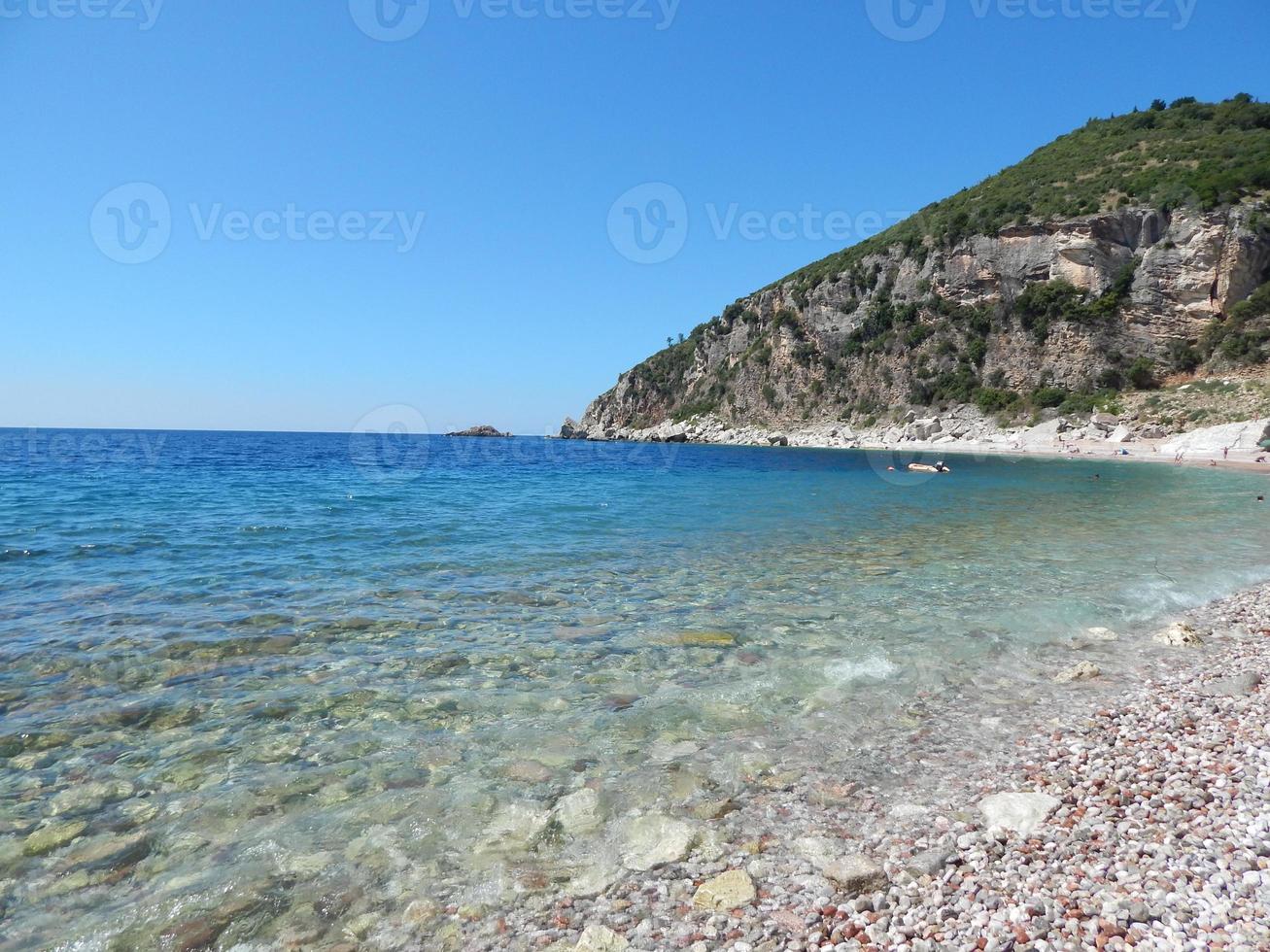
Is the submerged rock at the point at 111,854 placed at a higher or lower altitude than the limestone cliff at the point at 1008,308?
lower

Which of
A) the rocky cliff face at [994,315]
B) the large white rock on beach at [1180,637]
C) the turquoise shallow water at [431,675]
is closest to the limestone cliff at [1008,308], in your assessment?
the rocky cliff face at [994,315]

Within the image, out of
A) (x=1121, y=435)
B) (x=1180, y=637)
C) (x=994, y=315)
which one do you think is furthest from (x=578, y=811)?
(x=994, y=315)

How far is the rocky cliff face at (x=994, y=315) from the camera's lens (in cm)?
6494

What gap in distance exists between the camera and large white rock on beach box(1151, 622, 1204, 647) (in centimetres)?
797

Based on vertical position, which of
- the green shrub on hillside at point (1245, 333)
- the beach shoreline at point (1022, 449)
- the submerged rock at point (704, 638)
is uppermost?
the green shrub on hillside at point (1245, 333)

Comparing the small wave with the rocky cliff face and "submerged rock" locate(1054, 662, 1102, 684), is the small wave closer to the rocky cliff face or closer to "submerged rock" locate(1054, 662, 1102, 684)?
"submerged rock" locate(1054, 662, 1102, 684)

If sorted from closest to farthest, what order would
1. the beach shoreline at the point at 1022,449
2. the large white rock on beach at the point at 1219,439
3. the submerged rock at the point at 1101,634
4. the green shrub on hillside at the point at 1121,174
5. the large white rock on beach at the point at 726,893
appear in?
the large white rock on beach at the point at 726,893 < the submerged rock at the point at 1101,634 < the beach shoreline at the point at 1022,449 < the large white rock on beach at the point at 1219,439 < the green shrub on hillside at the point at 1121,174

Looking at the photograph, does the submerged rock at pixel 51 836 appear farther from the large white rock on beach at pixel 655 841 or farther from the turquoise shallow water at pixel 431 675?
the large white rock on beach at pixel 655 841

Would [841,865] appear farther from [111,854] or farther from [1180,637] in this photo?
[1180,637]

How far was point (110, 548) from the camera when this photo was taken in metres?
13.6

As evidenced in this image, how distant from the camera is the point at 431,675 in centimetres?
723

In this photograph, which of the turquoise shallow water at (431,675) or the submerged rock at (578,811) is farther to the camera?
the submerged rock at (578,811)

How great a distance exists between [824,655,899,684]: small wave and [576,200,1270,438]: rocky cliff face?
78497 millimetres

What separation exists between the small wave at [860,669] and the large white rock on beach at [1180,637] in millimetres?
3677
